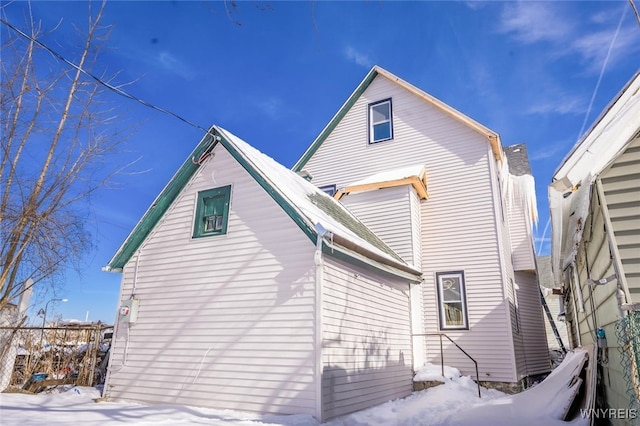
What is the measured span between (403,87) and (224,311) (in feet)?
33.1

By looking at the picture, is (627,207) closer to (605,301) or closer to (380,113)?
(605,301)

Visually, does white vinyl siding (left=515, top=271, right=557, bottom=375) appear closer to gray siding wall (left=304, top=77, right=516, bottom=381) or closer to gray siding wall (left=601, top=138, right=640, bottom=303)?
gray siding wall (left=304, top=77, right=516, bottom=381)

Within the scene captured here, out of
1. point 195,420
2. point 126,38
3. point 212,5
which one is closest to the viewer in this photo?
point 212,5

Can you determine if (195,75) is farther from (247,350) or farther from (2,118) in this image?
(247,350)

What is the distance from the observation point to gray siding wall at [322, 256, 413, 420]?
271 inches

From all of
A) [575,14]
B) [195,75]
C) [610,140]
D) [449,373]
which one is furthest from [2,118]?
[449,373]

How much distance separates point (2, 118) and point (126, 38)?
2.51m

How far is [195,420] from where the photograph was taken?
6012mm

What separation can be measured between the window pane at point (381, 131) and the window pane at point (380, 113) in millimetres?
235

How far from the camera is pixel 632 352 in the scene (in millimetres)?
4195

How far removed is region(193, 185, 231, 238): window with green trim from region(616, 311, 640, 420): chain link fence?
22.1 feet

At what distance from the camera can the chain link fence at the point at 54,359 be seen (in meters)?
9.55

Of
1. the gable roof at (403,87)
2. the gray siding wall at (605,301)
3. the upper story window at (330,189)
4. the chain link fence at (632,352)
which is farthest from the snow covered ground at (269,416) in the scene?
the upper story window at (330,189)

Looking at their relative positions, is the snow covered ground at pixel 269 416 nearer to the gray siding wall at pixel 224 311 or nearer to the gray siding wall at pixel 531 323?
the gray siding wall at pixel 224 311
